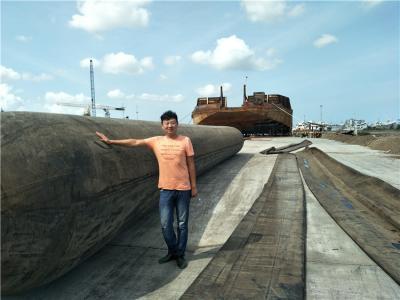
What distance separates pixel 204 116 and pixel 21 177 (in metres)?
26.0

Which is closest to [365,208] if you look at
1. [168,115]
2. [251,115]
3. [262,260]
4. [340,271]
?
[340,271]

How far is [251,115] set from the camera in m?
28.1

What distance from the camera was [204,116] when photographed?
28.2 metres

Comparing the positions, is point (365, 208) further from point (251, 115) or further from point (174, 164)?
point (251, 115)

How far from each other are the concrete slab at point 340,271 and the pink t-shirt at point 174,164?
5.08ft

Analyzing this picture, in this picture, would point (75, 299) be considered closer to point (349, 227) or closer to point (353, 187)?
point (349, 227)

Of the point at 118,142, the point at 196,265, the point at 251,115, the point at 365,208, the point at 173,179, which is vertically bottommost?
the point at 196,265

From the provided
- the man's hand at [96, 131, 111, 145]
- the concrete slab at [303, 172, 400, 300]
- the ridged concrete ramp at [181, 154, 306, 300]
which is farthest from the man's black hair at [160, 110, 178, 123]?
the concrete slab at [303, 172, 400, 300]

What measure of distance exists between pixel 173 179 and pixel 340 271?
190 centimetres

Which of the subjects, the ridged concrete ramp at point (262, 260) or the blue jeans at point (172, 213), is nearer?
the ridged concrete ramp at point (262, 260)

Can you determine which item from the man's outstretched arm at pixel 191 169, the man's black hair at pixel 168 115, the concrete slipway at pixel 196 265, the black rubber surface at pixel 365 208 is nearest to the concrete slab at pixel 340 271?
the concrete slipway at pixel 196 265

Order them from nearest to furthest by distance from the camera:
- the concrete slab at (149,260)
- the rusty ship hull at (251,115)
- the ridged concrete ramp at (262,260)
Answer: the ridged concrete ramp at (262,260) → the concrete slab at (149,260) → the rusty ship hull at (251,115)

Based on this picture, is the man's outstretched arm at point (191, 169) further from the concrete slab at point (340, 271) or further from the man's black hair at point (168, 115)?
the concrete slab at point (340, 271)

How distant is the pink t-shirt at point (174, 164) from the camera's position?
11.5 ft
